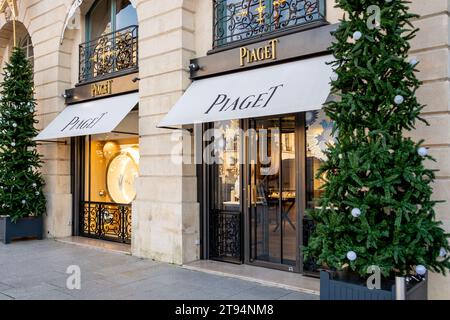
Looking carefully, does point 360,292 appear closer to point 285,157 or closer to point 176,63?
point 285,157

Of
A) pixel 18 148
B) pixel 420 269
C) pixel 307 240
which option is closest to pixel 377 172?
pixel 420 269

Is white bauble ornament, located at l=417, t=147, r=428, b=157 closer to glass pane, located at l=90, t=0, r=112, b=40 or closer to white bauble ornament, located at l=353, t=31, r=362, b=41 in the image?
white bauble ornament, located at l=353, t=31, r=362, b=41

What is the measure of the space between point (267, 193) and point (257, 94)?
175 cm

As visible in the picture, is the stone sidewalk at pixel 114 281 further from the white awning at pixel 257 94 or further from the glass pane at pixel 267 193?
the white awning at pixel 257 94

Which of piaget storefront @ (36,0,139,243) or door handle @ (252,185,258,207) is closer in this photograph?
door handle @ (252,185,258,207)

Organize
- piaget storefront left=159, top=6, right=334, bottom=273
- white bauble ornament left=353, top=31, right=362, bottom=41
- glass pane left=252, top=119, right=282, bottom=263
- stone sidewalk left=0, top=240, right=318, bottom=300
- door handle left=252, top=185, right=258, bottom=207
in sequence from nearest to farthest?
white bauble ornament left=353, top=31, right=362, bottom=41, stone sidewalk left=0, top=240, right=318, bottom=300, piaget storefront left=159, top=6, right=334, bottom=273, glass pane left=252, top=119, right=282, bottom=263, door handle left=252, top=185, right=258, bottom=207

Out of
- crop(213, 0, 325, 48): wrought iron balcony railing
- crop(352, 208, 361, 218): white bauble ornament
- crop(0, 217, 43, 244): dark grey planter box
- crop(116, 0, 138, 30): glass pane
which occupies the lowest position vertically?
crop(0, 217, 43, 244): dark grey planter box

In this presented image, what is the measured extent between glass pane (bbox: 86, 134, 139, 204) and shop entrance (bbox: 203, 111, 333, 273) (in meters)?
3.33

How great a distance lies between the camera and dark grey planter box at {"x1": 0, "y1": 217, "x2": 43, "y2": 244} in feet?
32.3

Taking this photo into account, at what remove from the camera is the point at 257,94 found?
6.39 m

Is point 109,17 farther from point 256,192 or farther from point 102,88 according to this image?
point 256,192

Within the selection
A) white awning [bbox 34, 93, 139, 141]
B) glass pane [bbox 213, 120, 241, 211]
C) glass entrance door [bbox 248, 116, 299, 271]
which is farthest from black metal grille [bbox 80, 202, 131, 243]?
glass entrance door [bbox 248, 116, 299, 271]

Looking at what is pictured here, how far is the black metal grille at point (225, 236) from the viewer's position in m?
7.46

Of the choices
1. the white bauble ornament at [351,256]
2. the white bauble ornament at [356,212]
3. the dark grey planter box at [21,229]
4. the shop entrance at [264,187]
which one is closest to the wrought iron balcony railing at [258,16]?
the shop entrance at [264,187]
